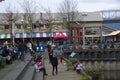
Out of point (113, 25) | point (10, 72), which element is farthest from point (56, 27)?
point (10, 72)

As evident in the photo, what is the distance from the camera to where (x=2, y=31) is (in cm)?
8306

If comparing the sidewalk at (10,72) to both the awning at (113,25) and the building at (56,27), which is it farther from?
the awning at (113,25)

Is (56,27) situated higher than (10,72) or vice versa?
(10,72)

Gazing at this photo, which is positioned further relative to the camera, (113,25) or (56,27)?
(113,25)

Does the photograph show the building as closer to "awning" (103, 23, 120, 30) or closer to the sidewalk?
"awning" (103, 23, 120, 30)

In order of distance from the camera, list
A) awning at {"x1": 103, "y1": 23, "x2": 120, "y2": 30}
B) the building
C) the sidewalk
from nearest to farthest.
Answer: the sidewalk → the building → awning at {"x1": 103, "y1": 23, "x2": 120, "y2": 30}

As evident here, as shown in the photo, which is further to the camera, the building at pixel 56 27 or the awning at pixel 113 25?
the awning at pixel 113 25

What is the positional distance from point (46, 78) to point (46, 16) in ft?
208

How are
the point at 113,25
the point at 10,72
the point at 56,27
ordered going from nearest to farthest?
the point at 10,72
the point at 56,27
the point at 113,25

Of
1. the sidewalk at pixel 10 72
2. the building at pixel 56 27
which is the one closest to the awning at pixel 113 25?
the building at pixel 56 27

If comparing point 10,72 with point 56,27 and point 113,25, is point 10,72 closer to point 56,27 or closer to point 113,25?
point 56,27

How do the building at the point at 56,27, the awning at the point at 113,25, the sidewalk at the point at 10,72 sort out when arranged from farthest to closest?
1. the awning at the point at 113,25
2. the building at the point at 56,27
3. the sidewalk at the point at 10,72

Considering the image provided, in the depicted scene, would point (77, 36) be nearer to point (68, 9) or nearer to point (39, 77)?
point (68, 9)

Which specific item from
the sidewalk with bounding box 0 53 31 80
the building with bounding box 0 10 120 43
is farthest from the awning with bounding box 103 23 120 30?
the sidewalk with bounding box 0 53 31 80
